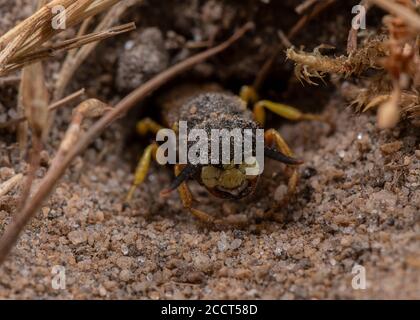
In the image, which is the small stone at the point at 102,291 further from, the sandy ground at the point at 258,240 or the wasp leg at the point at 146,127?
the wasp leg at the point at 146,127

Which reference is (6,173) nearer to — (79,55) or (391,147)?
(79,55)

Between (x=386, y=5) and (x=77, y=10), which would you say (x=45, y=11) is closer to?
(x=77, y=10)

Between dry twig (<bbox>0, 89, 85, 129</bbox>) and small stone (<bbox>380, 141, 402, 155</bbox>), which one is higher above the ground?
dry twig (<bbox>0, 89, 85, 129</bbox>)

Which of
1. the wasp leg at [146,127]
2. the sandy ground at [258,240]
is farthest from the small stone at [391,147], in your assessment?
the wasp leg at [146,127]

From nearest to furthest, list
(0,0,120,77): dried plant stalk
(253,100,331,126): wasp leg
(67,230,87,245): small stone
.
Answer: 1. (0,0,120,77): dried plant stalk
2. (67,230,87,245): small stone
3. (253,100,331,126): wasp leg

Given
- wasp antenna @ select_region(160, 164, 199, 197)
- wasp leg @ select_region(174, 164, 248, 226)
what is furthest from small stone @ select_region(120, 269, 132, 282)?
wasp leg @ select_region(174, 164, 248, 226)

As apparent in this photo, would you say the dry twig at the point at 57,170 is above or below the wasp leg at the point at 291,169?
below

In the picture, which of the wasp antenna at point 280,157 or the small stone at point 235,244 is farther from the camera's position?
the wasp antenna at point 280,157

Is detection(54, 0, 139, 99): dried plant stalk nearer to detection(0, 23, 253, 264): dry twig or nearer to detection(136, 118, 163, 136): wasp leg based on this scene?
detection(136, 118, 163, 136): wasp leg

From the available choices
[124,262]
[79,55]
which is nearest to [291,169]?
[124,262]
